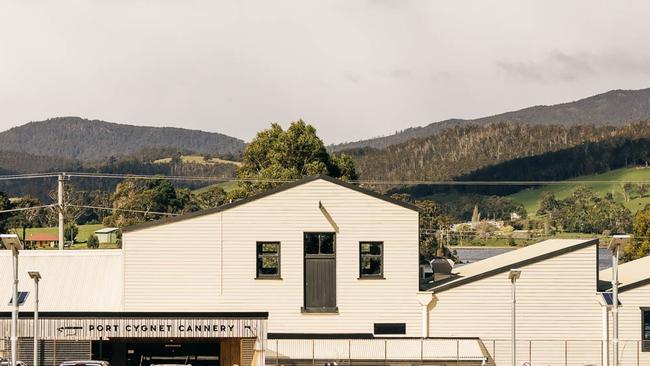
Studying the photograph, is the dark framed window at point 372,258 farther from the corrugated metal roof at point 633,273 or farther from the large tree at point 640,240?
the large tree at point 640,240

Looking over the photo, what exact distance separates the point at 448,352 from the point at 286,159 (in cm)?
6189

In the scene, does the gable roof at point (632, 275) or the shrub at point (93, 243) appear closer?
the gable roof at point (632, 275)

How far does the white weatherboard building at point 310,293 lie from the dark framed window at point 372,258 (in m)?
0.08

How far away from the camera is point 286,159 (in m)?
118

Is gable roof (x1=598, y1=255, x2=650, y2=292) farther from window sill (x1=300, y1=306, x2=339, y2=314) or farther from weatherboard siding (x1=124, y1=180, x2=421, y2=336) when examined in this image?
window sill (x1=300, y1=306, x2=339, y2=314)

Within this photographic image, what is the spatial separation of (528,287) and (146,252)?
59.1 feet

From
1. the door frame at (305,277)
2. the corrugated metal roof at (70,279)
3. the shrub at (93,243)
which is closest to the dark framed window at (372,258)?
the door frame at (305,277)

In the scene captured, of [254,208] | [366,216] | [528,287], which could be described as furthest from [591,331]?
[254,208]

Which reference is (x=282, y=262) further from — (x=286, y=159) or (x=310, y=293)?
(x=286, y=159)

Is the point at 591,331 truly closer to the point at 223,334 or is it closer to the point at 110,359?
the point at 223,334

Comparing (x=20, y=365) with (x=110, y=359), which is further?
(x=110, y=359)

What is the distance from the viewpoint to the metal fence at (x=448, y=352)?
2243 inches

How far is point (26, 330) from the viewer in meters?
58.2

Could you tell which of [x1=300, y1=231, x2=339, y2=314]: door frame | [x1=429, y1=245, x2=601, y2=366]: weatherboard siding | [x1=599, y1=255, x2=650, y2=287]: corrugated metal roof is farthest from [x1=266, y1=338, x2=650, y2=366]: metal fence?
[x1=599, y1=255, x2=650, y2=287]: corrugated metal roof
